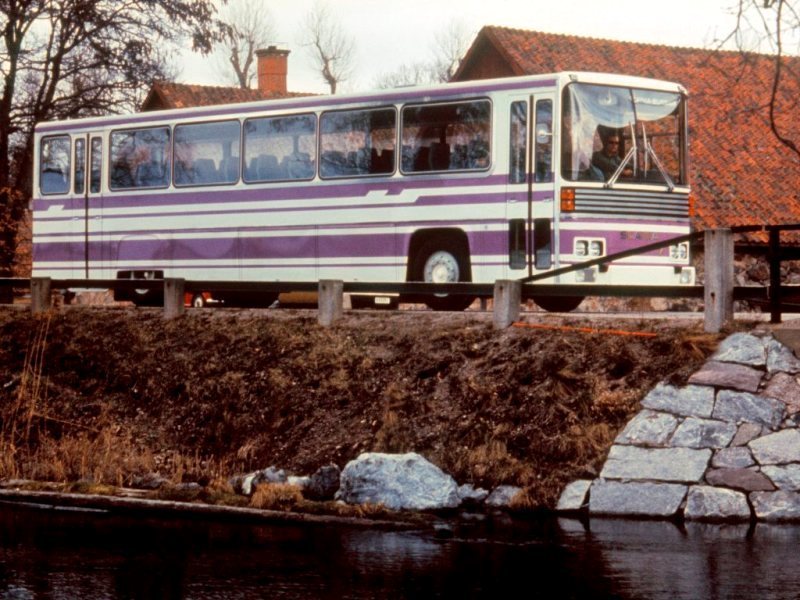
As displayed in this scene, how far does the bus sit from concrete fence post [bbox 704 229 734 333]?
4.20m

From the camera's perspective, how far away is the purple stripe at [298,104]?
2131 centimetres

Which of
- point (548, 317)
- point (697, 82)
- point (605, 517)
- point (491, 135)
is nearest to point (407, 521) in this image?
point (605, 517)

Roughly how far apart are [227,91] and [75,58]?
39.1 feet

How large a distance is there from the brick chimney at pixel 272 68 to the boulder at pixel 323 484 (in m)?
37.5

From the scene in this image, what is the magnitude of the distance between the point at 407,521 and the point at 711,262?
13.6ft

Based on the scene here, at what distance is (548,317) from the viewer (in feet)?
61.4

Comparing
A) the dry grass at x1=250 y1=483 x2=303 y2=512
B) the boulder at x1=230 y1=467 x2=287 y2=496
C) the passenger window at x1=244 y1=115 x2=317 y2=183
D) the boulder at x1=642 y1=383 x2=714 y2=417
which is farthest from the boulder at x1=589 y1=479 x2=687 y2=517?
the passenger window at x1=244 y1=115 x2=317 y2=183

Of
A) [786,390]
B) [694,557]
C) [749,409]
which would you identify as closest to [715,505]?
[749,409]

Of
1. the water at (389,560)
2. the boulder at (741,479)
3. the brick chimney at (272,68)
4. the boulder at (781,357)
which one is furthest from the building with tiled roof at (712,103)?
the water at (389,560)

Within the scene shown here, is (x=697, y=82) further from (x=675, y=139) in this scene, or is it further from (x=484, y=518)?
(x=484, y=518)

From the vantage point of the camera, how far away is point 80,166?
2652 cm

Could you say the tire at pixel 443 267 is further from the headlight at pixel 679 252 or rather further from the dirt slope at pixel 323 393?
the headlight at pixel 679 252

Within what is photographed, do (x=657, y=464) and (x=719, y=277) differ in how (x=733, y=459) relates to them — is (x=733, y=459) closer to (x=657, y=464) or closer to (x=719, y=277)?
(x=657, y=464)

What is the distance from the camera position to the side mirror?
21.0m
